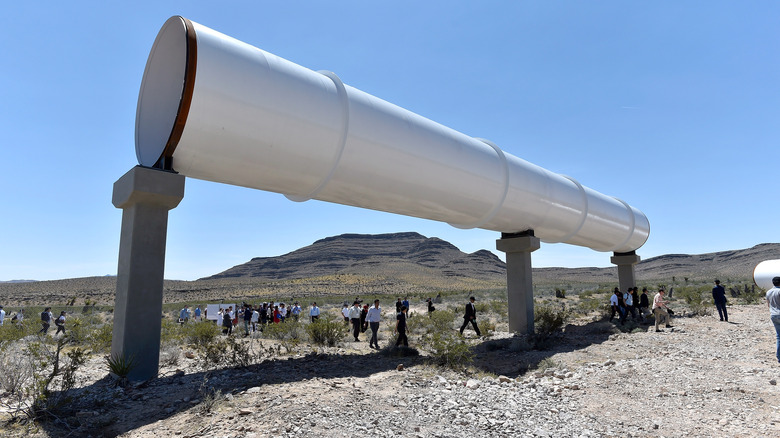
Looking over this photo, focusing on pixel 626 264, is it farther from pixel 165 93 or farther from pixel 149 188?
pixel 149 188

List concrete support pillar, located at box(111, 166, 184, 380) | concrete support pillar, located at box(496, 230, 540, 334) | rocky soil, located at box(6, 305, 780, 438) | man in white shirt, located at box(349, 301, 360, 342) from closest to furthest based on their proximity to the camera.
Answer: rocky soil, located at box(6, 305, 780, 438) → concrete support pillar, located at box(111, 166, 184, 380) → concrete support pillar, located at box(496, 230, 540, 334) → man in white shirt, located at box(349, 301, 360, 342)

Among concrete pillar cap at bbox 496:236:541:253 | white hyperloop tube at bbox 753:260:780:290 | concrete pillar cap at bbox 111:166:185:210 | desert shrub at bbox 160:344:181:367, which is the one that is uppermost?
concrete pillar cap at bbox 111:166:185:210

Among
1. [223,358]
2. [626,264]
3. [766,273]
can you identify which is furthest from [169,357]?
[766,273]

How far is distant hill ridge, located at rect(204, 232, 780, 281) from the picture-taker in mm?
99875

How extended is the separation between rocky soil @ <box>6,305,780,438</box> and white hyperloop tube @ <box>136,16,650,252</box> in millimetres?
3220

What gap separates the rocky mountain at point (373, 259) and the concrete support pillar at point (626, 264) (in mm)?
75872

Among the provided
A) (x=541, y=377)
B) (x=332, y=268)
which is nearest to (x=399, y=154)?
(x=541, y=377)

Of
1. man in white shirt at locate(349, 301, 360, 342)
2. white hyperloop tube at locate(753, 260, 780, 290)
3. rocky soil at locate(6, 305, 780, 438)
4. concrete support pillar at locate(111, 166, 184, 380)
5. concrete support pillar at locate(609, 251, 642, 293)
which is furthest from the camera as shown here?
white hyperloop tube at locate(753, 260, 780, 290)

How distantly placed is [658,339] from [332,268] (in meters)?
99.2

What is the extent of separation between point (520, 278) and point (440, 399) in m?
8.21

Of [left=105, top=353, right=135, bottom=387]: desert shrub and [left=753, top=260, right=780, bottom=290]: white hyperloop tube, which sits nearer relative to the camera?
[left=105, top=353, right=135, bottom=387]: desert shrub

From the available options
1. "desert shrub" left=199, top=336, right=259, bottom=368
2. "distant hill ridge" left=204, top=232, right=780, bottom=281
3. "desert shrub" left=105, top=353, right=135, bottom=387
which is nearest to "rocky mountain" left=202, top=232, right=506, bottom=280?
"distant hill ridge" left=204, top=232, right=780, bottom=281

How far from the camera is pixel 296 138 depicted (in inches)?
289

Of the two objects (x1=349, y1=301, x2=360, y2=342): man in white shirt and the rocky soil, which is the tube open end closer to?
the rocky soil
